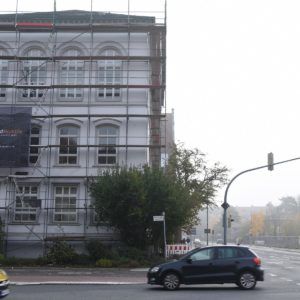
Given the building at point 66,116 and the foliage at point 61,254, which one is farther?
the building at point 66,116

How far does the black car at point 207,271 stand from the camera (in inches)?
762

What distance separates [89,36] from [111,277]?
57.5ft

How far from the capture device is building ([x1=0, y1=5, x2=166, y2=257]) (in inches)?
1340

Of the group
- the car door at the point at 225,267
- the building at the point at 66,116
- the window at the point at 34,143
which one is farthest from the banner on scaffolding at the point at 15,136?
the car door at the point at 225,267

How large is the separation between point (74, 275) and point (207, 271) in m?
8.80

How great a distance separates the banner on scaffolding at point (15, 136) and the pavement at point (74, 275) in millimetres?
7320

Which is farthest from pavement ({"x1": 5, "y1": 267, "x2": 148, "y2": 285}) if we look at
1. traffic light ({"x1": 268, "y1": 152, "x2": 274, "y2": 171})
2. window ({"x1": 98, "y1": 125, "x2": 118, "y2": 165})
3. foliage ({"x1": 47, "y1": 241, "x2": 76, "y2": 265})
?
traffic light ({"x1": 268, "y1": 152, "x2": 274, "y2": 171})

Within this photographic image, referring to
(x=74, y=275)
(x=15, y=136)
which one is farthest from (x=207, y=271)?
(x=15, y=136)

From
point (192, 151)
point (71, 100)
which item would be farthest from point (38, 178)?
point (192, 151)

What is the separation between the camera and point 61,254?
31.0m

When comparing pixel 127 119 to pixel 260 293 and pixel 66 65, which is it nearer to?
pixel 66 65

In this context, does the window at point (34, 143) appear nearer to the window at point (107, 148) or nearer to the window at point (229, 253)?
the window at point (107, 148)

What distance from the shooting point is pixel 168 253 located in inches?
1281

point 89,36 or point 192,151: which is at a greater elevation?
point 89,36
